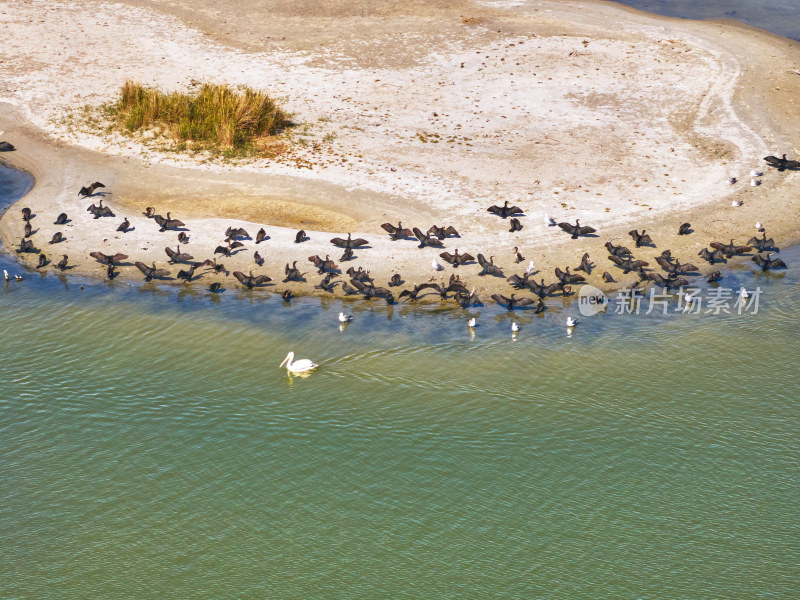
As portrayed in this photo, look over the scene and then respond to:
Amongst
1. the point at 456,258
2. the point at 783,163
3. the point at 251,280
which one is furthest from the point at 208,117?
the point at 783,163

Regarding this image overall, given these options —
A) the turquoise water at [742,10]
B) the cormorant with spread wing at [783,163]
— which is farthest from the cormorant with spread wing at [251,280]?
the turquoise water at [742,10]

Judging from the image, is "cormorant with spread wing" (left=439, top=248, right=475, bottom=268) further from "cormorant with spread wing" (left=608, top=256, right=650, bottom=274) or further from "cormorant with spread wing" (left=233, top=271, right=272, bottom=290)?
"cormorant with spread wing" (left=233, top=271, right=272, bottom=290)

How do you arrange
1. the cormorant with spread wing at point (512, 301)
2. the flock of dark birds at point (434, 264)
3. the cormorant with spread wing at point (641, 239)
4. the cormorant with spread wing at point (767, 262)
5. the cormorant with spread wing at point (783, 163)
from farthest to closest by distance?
1. the cormorant with spread wing at point (783, 163)
2. the cormorant with spread wing at point (641, 239)
3. the cormorant with spread wing at point (767, 262)
4. the flock of dark birds at point (434, 264)
5. the cormorant with spread wing at point (512, 301)

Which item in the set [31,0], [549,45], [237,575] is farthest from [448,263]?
[31,0]

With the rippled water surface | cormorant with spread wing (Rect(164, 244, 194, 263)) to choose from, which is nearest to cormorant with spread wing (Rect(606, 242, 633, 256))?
the rippled water surface

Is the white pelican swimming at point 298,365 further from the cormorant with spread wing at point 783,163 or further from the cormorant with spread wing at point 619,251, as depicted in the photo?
the cormorant with spread wing at point 783,163
